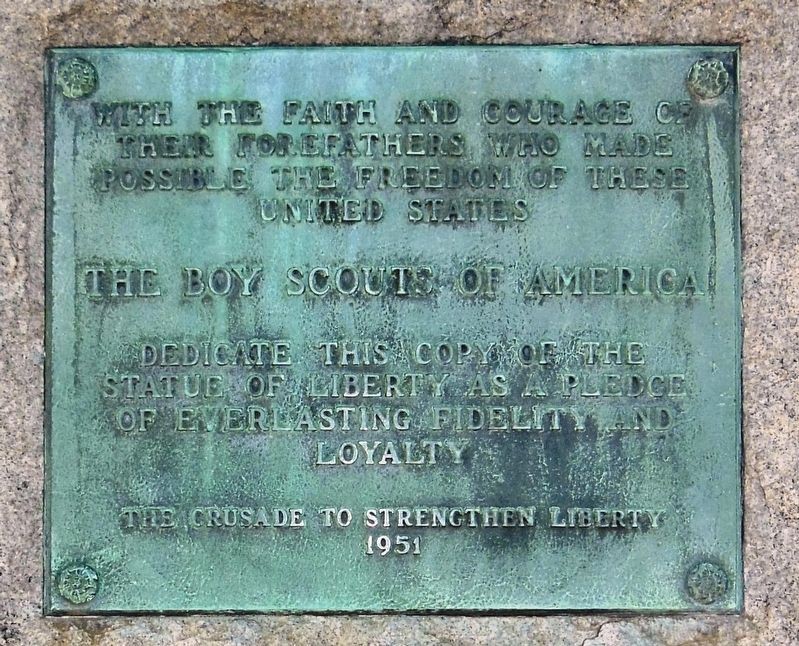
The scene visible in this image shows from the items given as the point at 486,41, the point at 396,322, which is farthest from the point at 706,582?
the point at 486,41

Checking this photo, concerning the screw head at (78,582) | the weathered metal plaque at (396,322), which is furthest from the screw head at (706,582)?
the screw head at (78,582)

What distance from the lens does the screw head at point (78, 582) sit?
2500 millimetres

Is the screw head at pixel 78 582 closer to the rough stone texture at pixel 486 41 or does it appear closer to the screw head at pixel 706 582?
the rough stone texture at pixel 486 41

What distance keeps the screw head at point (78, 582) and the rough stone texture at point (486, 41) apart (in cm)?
7

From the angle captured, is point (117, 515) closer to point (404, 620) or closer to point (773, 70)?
point (404, 620)

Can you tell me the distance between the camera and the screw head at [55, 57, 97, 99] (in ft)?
8.20

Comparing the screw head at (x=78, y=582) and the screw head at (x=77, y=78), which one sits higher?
the screw head at (x=77, y=78)

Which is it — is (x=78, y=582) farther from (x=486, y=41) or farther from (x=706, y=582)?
(x=486, y=41)

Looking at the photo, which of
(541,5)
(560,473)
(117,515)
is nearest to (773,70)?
(541,5)

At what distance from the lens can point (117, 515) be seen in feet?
8.23

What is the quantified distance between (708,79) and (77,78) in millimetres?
1430

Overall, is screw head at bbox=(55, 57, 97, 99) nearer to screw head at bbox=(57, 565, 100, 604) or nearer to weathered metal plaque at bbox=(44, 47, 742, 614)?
weathered metal plaque at bbox=(44, 47, 742, 614)

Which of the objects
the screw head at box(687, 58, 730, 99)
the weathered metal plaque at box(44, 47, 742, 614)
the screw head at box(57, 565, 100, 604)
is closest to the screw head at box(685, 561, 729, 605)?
the weathered metal plaque at box(44, 47, 742, 614)

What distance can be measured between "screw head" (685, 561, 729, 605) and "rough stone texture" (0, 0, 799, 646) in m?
0.06
